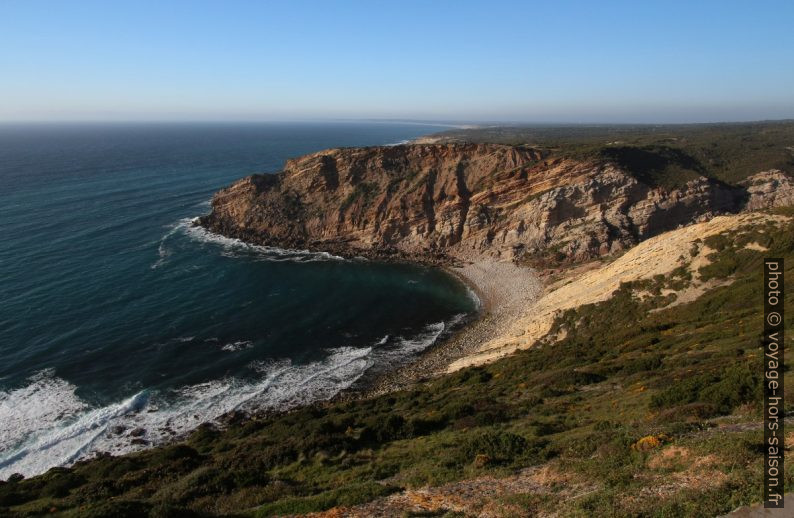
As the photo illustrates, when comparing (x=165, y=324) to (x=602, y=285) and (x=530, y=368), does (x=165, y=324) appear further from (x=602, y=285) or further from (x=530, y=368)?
(x=602, y=285)

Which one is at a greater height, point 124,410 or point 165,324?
point 165,324

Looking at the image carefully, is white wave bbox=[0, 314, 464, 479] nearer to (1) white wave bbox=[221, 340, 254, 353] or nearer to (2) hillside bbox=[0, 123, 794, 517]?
(2) hillside bbox=[0, 123, 794, 517]

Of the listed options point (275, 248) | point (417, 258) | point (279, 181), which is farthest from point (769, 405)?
point (279, 181)

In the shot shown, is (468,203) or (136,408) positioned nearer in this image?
(136,408)

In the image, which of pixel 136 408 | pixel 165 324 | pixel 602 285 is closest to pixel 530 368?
pixel 602 285

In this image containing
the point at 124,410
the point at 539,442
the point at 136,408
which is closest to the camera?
the point at 539,442

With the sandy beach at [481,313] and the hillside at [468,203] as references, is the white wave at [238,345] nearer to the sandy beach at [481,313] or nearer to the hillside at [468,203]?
the sandy beach at [481,313]

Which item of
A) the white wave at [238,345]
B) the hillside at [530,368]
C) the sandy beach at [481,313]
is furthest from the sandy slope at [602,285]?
the white wave at [238,345]

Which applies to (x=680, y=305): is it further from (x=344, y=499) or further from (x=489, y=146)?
(x=489, y=146)
